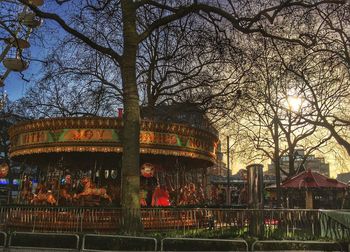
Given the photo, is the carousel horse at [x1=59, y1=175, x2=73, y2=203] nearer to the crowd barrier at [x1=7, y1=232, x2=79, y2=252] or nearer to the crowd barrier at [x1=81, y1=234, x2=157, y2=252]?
the crowd barrier at [x1=7, y1=232, x2=79, y2=252]

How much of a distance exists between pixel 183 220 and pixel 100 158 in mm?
5770

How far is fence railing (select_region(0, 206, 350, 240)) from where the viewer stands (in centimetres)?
1341

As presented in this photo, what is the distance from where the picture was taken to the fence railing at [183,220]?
13.4 metres

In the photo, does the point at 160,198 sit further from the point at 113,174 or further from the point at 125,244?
the point at 125,244

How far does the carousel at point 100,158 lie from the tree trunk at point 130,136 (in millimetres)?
2177

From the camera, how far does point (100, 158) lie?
20062 millimetres

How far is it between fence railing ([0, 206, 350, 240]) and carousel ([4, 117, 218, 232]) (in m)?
0.43

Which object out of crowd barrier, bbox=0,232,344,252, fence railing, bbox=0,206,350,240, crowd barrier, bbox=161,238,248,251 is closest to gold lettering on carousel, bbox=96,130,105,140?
fence railing, bbox=0,206,350,240

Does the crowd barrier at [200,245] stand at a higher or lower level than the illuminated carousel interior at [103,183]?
lower

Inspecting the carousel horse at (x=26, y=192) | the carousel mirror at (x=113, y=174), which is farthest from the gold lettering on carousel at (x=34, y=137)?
the carousel mirror at (x=113, y=174)

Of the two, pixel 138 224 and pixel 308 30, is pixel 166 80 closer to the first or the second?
pixel 308 30

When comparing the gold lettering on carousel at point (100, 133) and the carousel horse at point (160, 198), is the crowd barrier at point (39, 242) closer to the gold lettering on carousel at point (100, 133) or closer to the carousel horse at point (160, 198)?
the gold lettering on carousel at point (100, 133)

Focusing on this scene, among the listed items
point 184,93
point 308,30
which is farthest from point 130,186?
point 184,93

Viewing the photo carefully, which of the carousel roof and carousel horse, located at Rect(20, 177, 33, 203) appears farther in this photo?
the carousel roof
